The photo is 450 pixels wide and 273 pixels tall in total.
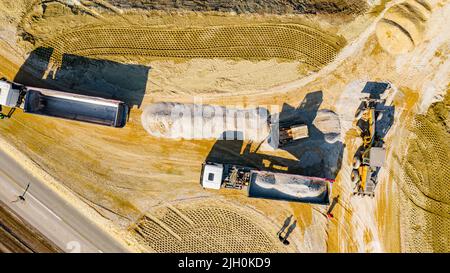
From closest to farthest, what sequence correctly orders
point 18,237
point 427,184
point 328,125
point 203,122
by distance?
point 203,122 → point 328,125 → point 18,237 → point 427,184

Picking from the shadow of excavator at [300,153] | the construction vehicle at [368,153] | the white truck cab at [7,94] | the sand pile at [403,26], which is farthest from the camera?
the shadow of excavator at [300,153]

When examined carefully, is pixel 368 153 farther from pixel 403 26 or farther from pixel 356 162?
pixel 403 26

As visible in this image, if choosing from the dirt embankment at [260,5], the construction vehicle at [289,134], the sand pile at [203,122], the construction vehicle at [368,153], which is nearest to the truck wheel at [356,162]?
the construction vehicle at [368,153]

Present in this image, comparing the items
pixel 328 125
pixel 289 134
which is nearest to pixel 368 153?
pixel 328 125

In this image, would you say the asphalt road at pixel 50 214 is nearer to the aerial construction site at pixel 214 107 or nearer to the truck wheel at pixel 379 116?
the aerial construction site at pixel 214 107

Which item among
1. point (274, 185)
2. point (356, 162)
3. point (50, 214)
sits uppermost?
point (356, 162)
